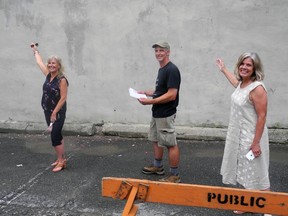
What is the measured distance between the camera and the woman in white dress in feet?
11.2

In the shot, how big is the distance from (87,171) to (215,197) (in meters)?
2.90

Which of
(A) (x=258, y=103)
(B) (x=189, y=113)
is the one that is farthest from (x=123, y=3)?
(A) (x=258, y=103)

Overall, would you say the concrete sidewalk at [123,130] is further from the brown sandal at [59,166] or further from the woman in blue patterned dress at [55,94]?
the woman in blue patterned dress at [55,94]

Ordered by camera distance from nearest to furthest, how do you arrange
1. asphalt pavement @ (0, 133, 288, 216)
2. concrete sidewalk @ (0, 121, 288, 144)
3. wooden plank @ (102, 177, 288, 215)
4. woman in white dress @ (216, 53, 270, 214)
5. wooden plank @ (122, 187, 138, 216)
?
1. wooden plank @ (102, 177, 288, 215)
2. wooden plank @ (122, 187, 138, 216)
3. woman in white dress @ (216, 53, 270, 214)
4. asphalt pavement @ (0, 133, 288, 216)
5. concrete sidewalk @ (0, 121, 288, 144)

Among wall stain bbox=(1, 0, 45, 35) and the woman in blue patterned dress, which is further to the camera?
wall stain bbox=(1, 0, 45, 35)

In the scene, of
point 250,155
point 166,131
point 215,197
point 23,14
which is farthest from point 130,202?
point 23,14

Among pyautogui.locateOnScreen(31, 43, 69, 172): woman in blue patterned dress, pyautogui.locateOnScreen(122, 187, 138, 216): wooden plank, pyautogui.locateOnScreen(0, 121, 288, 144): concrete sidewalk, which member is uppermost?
pyautogui.locateOnScreen(31, 43, 69, 172): woman in blue patterned dress

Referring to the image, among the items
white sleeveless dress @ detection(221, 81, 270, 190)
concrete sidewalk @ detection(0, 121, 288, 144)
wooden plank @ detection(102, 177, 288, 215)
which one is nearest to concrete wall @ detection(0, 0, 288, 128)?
concrete sidewalk @ detection(0, 121, 288, 144)

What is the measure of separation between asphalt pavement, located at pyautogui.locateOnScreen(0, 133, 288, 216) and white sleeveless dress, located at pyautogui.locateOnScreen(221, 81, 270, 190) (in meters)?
0.64

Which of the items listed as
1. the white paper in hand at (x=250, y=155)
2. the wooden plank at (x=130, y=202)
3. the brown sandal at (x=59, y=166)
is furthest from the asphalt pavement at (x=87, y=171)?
the wooden plank at (x=130, y=202)

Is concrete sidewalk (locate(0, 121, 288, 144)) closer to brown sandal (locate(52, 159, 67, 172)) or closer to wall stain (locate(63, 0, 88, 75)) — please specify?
wall stain (locate(63, 0, 88, 75))

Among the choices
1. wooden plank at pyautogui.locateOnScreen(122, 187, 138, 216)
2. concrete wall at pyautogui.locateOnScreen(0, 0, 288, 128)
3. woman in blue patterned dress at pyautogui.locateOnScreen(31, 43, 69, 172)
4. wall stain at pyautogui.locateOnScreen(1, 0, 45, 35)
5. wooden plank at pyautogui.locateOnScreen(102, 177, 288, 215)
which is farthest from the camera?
wall stain at pyautogui.locateOnScreen(1, 0, 45, 35)

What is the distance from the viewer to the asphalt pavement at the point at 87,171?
165 inches

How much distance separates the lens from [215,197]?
105 inches
